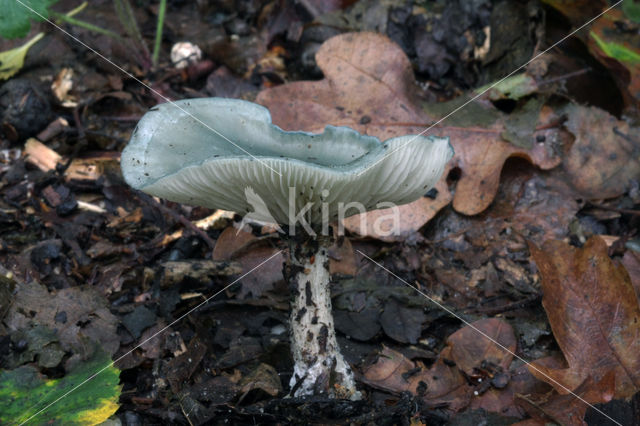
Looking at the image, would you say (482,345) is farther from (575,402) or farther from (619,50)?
(619,50)

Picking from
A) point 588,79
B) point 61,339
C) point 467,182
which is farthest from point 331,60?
point 61,339

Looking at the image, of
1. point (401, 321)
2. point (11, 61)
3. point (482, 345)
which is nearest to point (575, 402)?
point (482, 345)

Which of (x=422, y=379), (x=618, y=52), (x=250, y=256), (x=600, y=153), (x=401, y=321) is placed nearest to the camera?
(x=422, y=379)

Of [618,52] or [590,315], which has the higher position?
[618,52]

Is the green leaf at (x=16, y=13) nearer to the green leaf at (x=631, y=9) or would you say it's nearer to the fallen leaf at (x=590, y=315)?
the fallen leaf at (x=590, y=315)

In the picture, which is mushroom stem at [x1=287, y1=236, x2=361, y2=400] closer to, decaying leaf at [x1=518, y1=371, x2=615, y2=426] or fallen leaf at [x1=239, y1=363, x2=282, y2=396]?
fallen leaf at [x1=239, y1=363, x2=282, y2=396]

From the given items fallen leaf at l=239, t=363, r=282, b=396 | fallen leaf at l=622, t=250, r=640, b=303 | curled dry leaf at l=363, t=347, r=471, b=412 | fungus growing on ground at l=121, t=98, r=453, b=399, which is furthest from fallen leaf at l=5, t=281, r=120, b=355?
fallen leaf at l=622, t=250, r=640, b=303
